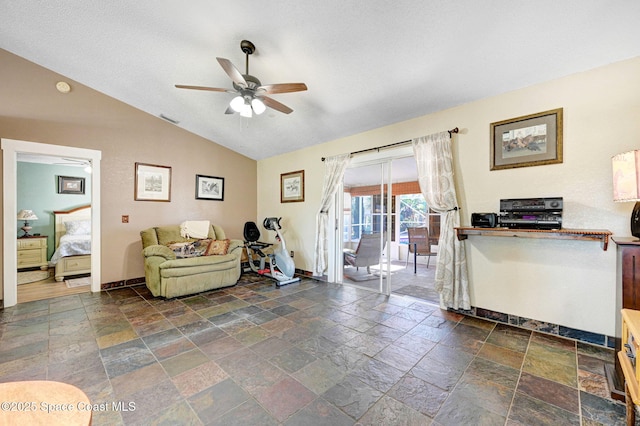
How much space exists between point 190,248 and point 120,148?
6.75 ft

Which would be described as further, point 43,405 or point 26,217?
point 26,217

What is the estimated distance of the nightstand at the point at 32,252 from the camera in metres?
4.86

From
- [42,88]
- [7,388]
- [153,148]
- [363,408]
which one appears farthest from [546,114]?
[42,88]

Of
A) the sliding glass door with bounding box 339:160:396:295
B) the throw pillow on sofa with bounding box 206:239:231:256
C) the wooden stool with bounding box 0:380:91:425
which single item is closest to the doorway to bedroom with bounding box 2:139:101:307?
the throw pillow on sofa with bounding box 206:239:231:256

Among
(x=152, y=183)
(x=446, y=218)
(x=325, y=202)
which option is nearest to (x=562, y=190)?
(x=446, y=218)

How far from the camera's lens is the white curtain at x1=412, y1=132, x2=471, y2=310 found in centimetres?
296

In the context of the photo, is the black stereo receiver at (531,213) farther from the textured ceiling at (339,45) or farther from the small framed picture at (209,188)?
the small framed picture at (209,188)

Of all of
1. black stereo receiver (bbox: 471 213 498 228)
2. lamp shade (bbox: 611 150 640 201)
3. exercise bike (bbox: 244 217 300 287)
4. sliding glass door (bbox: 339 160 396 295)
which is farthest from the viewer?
exercise bike (bbox: 244 217 300 287)

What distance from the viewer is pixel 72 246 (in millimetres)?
4609

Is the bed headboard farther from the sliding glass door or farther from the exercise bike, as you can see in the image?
the sliding glass door

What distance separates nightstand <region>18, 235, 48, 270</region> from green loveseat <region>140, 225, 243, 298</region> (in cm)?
289

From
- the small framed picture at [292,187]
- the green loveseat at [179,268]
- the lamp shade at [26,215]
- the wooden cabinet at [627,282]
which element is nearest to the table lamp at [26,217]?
the lamp shade at [26,215]

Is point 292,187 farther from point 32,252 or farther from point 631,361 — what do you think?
point 32,252

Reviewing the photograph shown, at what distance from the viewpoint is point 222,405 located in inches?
62.1
